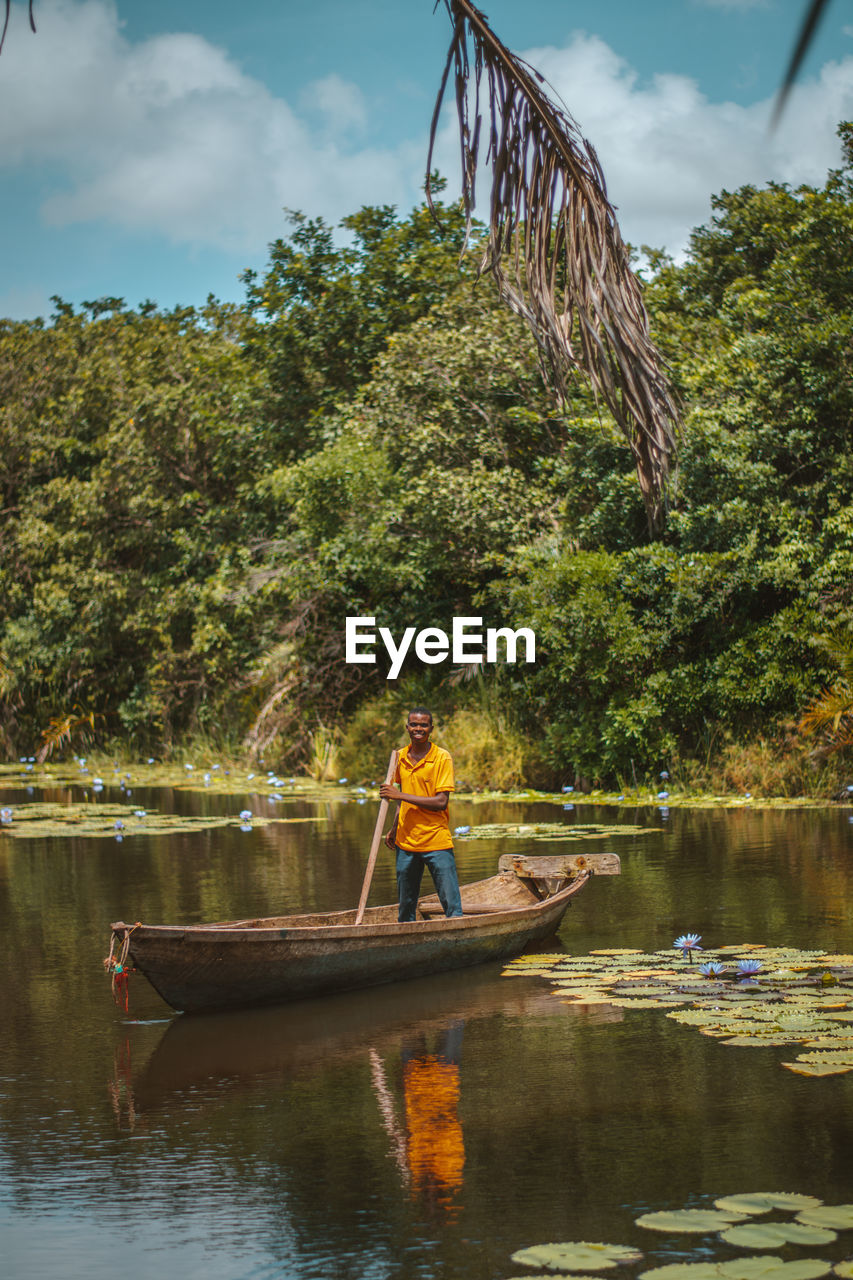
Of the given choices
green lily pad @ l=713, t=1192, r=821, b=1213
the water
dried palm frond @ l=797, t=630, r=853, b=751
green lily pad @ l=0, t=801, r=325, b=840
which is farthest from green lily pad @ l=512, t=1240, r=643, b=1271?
dried palm frond @ l=797, t=630, r=853, b=751

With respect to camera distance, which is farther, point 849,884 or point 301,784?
point 301,784

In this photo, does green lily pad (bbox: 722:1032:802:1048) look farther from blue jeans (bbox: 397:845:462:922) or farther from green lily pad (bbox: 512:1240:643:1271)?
blue jeans (bbox: 397:845:462:922)

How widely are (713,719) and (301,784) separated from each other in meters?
7.65

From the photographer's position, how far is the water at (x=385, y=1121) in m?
4.54

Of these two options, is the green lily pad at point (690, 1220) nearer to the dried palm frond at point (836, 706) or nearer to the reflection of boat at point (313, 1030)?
the reflection of boat at point (313, 1030)

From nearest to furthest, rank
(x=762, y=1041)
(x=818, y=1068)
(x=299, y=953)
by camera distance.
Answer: (x=818, y=1068) → (x=762, y=1041) → (x=299, y=953)

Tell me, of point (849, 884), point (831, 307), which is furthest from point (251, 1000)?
point (831, 307)

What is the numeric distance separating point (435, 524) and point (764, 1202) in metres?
18.4

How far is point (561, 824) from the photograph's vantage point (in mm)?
16609

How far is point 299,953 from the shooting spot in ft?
26.2

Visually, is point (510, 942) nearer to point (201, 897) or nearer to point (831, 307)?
point (201, 897)

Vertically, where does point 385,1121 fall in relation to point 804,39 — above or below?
below

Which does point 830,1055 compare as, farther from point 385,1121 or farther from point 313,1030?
point 313,1030

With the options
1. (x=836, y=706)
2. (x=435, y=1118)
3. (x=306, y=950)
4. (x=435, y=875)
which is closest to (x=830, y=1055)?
(x=435, y=1118)
